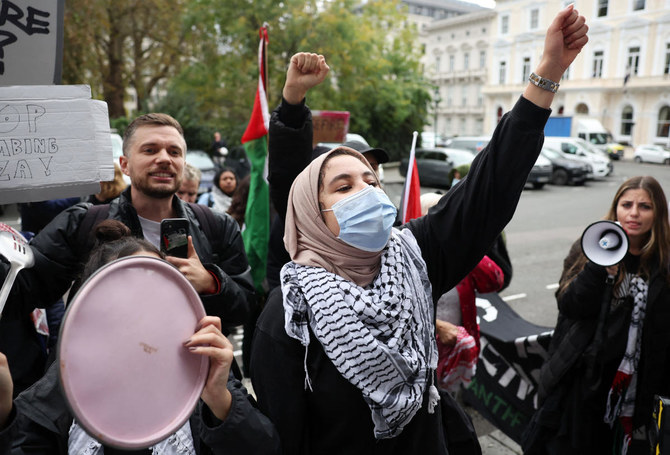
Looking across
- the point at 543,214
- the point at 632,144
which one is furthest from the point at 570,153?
the point at 632,144

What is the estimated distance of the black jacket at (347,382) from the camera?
4.81ft

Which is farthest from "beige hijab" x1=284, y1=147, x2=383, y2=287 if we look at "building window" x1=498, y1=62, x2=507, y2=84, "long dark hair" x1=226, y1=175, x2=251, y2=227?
"building window" x1=498, y1=62, x2=507, y2=84

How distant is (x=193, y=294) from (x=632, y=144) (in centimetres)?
4135

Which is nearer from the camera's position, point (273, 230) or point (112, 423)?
point (112, 423)

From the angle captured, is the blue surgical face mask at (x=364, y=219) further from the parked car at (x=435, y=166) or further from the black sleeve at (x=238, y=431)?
the parked car at (x=435, y=166)

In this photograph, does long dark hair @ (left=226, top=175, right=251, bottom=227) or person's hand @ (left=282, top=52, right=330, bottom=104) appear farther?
long dark hair @ (left=226, top=175, right=251, bottom=227)

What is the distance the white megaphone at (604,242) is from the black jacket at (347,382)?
3.45 feet

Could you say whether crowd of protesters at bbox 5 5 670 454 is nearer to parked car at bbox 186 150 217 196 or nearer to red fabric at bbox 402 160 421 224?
red fabric at bbox 402 160 421 224

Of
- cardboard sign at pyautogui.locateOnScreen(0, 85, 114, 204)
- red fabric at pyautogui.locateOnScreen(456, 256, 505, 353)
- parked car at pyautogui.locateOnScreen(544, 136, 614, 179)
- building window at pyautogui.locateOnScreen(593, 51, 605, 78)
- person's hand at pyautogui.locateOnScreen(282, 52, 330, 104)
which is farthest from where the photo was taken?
building window at pyautogui.locateOnScreen(593, 51, 605, 78)

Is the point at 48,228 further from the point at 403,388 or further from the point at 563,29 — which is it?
the point at 563,29

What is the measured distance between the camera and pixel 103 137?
5.52 feet

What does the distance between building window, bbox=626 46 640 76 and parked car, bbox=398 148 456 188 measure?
21004 millimetres

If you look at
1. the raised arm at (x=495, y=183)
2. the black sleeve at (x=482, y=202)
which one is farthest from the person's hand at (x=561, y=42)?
the black sleeve at (x=482, y=202)

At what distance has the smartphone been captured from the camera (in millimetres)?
1662
